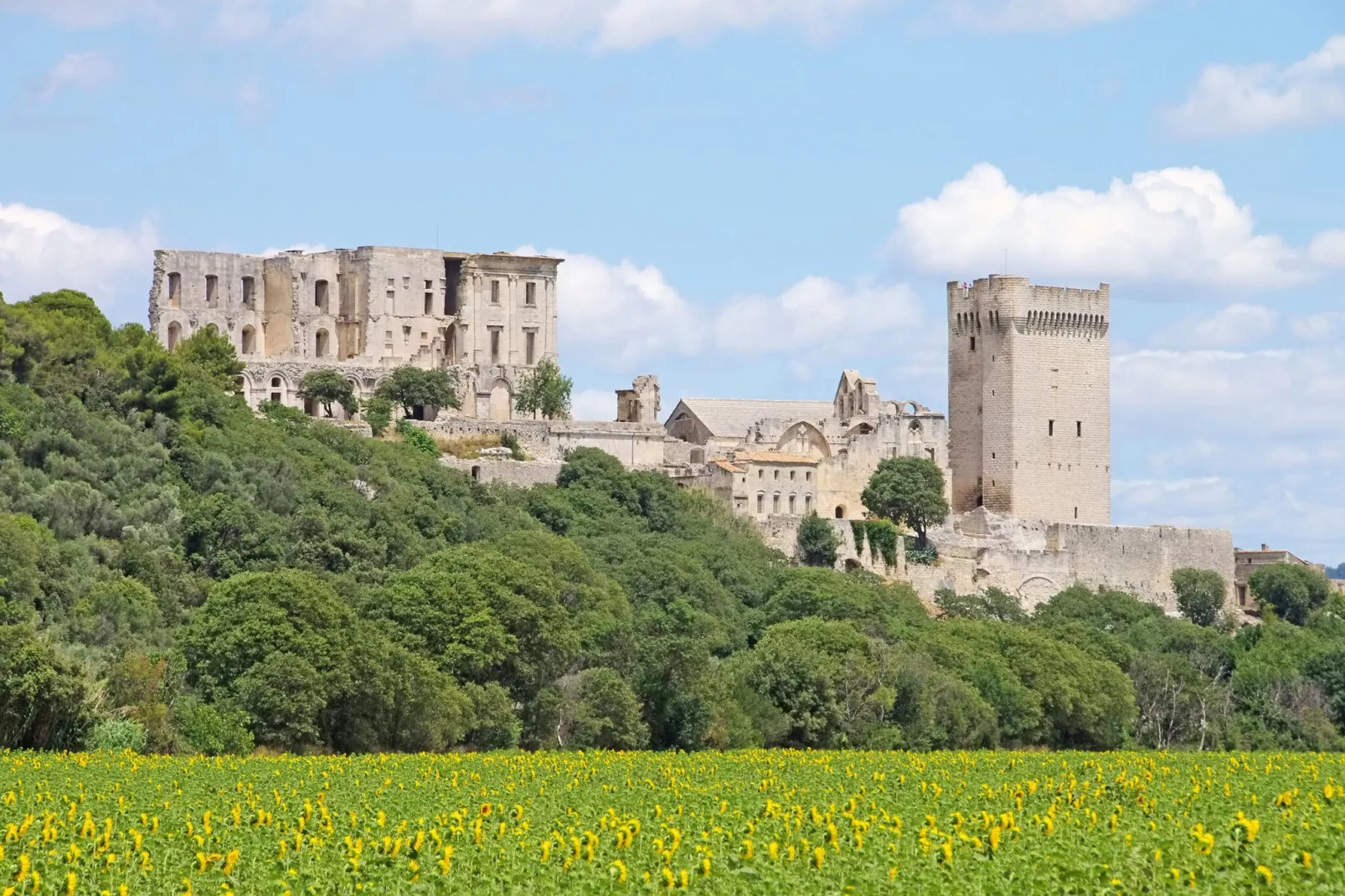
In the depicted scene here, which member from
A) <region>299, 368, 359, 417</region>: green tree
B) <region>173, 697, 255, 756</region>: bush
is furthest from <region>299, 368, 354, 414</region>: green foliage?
<region>173, 697, 255, 756</region>: bush

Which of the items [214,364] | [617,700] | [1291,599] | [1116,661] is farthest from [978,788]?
[1291,599]

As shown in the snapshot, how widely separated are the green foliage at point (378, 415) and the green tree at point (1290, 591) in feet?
112

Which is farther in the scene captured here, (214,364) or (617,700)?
(214,364)

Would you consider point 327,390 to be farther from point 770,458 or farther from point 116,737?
point 116,737

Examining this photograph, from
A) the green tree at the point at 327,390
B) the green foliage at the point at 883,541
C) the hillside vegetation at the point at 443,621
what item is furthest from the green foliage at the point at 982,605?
the green tree at the point at 327,390

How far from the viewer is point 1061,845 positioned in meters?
28.2

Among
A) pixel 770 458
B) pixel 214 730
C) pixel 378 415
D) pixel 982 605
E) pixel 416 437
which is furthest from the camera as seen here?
pixel 770 458

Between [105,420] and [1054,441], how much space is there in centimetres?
3697

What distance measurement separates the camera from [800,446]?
320 feet

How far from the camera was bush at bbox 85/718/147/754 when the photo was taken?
1998 inches

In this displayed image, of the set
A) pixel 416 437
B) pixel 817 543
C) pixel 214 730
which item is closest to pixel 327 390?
pixel 416 437

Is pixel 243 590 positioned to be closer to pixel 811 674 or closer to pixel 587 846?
pixel 811 674

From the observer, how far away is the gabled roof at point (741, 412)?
102688mm

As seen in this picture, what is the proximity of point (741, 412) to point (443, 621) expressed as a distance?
4594 centimetres
